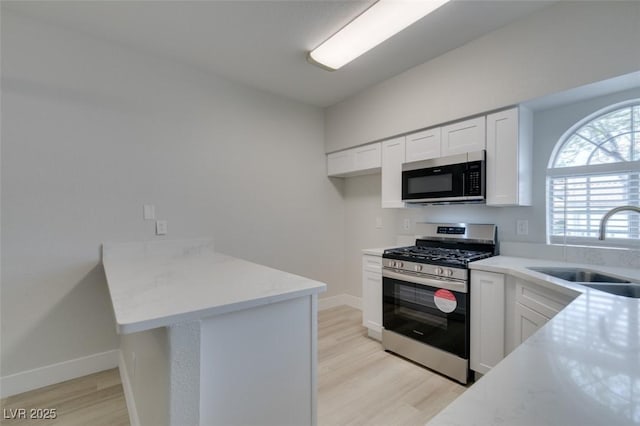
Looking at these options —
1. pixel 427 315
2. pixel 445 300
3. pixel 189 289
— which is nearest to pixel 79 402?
pixel 189 289

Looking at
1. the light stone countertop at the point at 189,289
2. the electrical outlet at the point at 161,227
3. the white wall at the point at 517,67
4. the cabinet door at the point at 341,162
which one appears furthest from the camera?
the cabinet door at the point at 341,162

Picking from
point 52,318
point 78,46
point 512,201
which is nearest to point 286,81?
point 78,46

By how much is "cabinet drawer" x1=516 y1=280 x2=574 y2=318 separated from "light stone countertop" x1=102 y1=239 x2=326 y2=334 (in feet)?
4.39

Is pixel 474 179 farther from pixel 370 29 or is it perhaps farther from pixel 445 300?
pixel 370 29

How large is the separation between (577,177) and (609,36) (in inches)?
37.5

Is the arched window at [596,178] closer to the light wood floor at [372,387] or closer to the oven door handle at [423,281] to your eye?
the oven door handle at [423,281]

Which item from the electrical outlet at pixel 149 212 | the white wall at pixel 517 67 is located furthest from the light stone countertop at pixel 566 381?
the electrical outlet at pixel 149 212

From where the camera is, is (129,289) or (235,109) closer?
(129,289)

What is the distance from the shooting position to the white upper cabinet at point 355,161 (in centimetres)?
319

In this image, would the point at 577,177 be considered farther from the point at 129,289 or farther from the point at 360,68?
the point at 129,289

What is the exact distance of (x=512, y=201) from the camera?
7.18 feet

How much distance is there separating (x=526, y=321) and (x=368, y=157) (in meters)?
2.08

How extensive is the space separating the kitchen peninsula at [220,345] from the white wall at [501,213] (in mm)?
1970

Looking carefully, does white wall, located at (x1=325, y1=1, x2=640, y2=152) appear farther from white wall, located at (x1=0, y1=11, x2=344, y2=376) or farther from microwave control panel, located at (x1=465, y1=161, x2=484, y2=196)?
white wall, located at (x1=0, y1=11, x2=344, y2=376)
